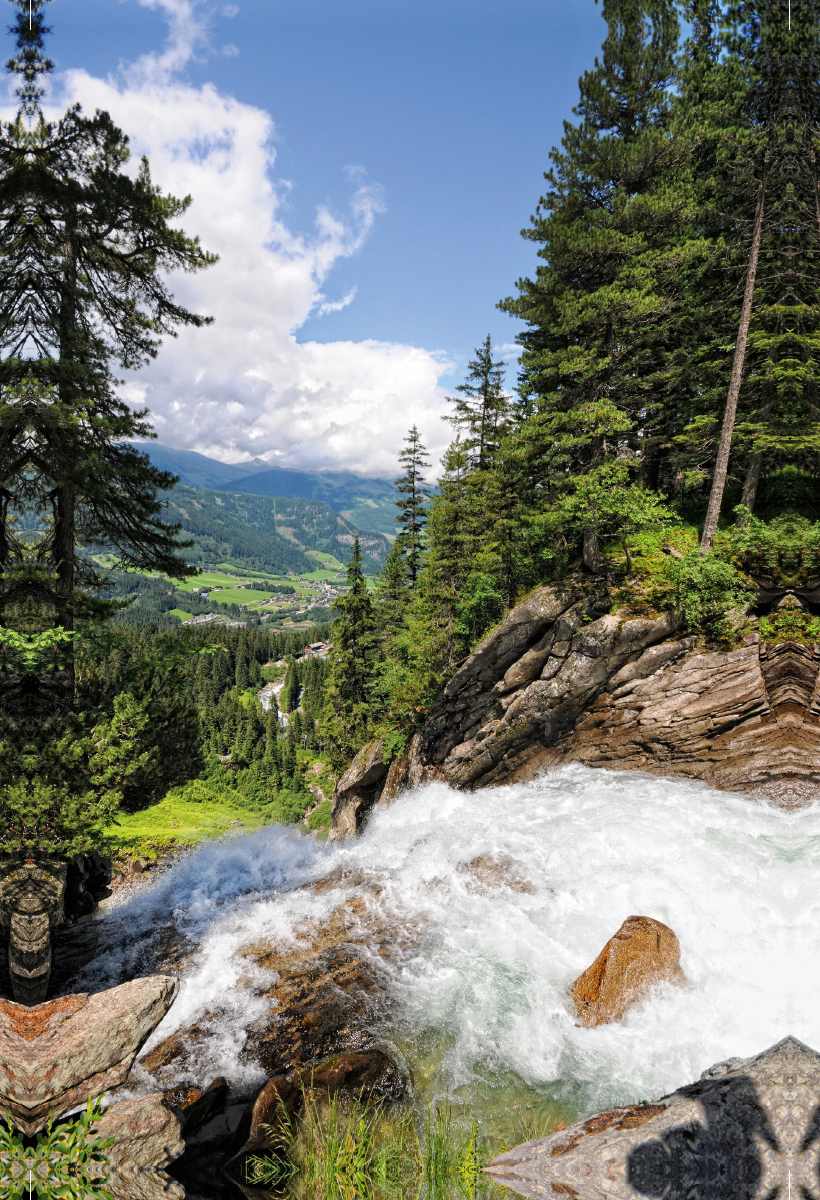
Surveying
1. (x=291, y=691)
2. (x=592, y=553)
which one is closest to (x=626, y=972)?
(x=592, y=553)

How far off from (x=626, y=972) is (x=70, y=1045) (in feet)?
23.8

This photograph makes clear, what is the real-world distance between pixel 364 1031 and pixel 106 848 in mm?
6002

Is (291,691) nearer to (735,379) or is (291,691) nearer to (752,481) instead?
(752,481)

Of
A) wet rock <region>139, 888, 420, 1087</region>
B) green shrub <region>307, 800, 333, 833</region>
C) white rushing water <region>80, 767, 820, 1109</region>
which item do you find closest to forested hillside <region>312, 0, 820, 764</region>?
white rushing water <region>80, 767, 820, 1109</region>

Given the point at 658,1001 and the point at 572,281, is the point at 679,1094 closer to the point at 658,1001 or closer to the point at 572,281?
the point at 658,1001

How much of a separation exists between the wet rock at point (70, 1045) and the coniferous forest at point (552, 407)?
356 centimetres

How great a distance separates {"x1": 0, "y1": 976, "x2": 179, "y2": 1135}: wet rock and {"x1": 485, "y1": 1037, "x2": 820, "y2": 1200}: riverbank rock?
4452mm

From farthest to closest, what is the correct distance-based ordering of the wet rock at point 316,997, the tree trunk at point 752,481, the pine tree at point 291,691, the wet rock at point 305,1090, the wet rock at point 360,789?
the pine tree at point 291,691 < the wet rock at point 360,789 < the tree trunk at point 752,481 < the wet rock at point 316,997 < the wet rock at point 305,1090

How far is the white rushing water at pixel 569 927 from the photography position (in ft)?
21.9

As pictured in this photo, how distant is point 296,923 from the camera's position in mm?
10625

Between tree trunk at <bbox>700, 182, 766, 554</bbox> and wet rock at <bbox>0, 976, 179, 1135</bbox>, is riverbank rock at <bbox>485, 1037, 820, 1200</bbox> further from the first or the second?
tree trunk at <bbox>700, 182, 766, 554</bbox>

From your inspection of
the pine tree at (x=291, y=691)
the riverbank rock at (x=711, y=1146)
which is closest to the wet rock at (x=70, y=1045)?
the riverbank rock at (x=711, y=1146)

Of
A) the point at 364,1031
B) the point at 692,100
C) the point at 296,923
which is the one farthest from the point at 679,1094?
the point at 692,100

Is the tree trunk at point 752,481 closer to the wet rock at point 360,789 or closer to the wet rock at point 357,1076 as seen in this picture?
the wet rock at point 357,1076
